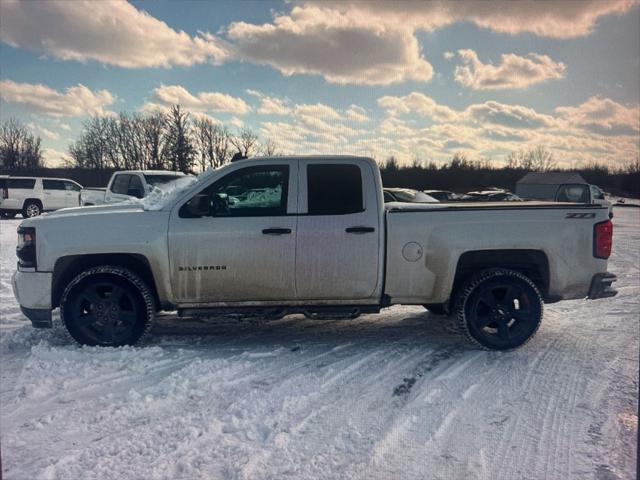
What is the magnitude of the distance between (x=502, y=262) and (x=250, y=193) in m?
2.63

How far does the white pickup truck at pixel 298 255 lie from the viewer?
14.4 ft

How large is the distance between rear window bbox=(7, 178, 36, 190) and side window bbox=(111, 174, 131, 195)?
10069 millimetres

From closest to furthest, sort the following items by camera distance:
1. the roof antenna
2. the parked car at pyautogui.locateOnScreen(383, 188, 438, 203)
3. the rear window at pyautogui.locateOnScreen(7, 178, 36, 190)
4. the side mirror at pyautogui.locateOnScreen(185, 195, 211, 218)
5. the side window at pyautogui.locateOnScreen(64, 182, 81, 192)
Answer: the side mirror at pyautogui.locateOnScreen(185, 195, 211, 218), the roof antenna, the parked car at pyautogui.locateOnScreen(383, 188, 438, 203), the rear window at pyautogui.locateOnScreen(7, 178, 36, 190), the side window at pyautogui.locateOnScreen(64, 182, 81, 192)

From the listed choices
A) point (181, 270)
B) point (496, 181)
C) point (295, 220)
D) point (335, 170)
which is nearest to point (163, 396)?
point (181, 270)

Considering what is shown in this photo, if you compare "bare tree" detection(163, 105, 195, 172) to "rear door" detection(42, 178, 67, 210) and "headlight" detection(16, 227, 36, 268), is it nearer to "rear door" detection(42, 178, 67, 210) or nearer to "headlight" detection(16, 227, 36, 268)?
"rear door" detection(42, 178, 67, 210)

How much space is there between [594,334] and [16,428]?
18.2 ft

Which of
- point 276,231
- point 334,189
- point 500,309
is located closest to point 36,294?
point 276,231

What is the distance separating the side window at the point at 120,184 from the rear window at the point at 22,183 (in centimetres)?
1007

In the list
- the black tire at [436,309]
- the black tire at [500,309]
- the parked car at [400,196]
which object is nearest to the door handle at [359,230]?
the black tire at [500,309]

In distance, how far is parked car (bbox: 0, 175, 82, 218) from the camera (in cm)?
1934

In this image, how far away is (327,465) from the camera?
2.64 m

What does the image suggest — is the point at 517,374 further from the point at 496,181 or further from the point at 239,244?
the point at 496,181

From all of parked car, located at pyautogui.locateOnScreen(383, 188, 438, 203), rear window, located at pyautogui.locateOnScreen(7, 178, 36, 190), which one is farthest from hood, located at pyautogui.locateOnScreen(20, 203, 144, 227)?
rear window, located at pyautogui.locateOnScreen(7, 178, 36, 190)

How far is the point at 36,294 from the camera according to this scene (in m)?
4.38
